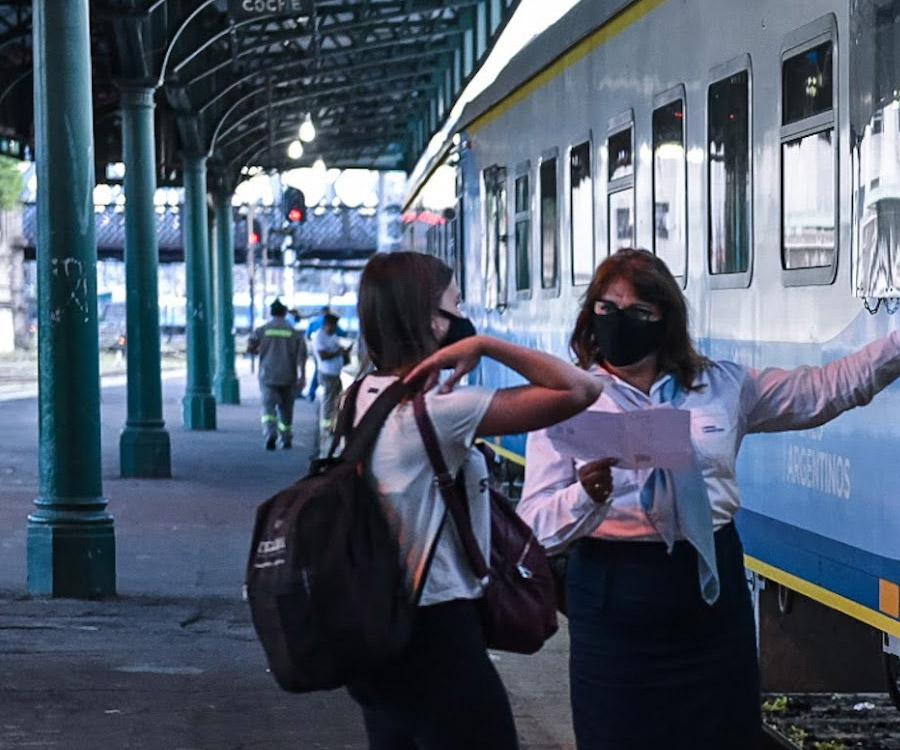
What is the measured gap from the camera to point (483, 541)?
14.6 ft

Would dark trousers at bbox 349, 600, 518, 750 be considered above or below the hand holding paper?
below

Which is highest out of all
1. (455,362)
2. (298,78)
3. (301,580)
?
(298,78)

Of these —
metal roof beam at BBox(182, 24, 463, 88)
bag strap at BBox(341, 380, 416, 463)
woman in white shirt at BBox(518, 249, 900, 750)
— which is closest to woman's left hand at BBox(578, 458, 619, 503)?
Result: woman in white shirt at BBox(518, 249, 900, 750)

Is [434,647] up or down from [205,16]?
down

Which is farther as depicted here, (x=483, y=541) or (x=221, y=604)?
(x=221, y=604)

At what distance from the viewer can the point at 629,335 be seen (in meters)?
5.01

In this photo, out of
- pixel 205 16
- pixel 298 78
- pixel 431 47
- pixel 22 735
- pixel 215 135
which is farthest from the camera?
pixel 431 47

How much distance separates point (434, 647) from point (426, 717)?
0.14 meters

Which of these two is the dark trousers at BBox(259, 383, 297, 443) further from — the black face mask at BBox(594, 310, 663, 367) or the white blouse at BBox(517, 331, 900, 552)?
the black face mask at BBox(594, 310, 663, 367)

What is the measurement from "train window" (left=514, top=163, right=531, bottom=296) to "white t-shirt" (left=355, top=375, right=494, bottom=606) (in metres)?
8.64

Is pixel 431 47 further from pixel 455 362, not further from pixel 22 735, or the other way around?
pixel 455 362

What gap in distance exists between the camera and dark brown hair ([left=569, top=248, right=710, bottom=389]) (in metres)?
5.03

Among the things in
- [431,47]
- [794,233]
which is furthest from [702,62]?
[431,47]

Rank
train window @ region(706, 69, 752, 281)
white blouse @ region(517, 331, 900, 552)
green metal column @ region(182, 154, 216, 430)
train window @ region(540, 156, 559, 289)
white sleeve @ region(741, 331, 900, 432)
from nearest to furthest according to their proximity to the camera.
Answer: white blouse @ region(517, 331, 900, 552)
white sleeve @ region(741, 331, 900, 432)
train window @ region(706, 69, 752, 281)
train window @ region(540, 156, 559, 289)
green metal column @ region(182, 154, 216, 430)
